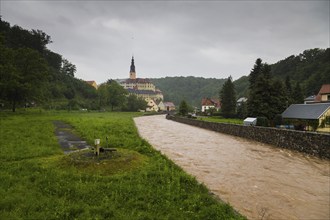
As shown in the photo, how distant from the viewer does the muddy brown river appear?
812cm

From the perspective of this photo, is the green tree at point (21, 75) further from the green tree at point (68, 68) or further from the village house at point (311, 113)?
the green tree at point (68, 68)

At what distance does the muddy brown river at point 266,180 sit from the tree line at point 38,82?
114ft

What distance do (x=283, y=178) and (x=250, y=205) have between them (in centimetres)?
469

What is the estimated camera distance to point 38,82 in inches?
1940

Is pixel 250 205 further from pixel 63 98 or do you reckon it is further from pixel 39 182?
pixel 63 98

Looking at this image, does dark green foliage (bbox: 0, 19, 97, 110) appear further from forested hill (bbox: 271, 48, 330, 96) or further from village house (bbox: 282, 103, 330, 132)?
forested hill (bbox: 271, 48, 330, 96)

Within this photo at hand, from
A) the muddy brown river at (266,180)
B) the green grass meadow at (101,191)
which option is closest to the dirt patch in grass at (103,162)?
the green grass meadow at (101,191)

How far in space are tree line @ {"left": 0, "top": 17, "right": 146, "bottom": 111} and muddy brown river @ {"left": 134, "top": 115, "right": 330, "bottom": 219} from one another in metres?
34.7

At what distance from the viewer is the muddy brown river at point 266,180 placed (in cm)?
812

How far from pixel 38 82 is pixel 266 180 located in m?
48.5

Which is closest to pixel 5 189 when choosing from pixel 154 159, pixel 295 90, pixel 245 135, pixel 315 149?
pixel 154 159

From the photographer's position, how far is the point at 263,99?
1644 inches

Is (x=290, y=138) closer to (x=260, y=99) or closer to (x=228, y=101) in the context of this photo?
(x=260, y=99)

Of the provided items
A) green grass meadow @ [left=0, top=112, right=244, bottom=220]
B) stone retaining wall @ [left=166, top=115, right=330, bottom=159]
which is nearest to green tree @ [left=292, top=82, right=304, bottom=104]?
stone retaining wall @ [left=166, top=115, right=330, bottom=159]
